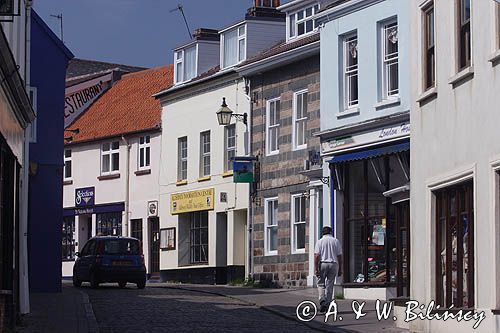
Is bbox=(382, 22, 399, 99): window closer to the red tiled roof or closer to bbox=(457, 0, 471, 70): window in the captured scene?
bbox=(457, 0, 471, 70): window

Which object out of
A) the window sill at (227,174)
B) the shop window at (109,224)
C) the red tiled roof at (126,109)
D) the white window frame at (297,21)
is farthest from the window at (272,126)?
the shop window at (109,224)

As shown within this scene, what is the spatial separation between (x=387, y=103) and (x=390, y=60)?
45.0 inches

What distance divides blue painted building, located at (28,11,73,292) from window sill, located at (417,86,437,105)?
43.9 ft

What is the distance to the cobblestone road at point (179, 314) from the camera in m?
21.6

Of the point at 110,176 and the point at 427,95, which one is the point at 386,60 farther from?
the point at 110,176

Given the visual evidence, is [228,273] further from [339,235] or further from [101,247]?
[339,235]

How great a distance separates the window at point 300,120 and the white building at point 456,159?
45.5ft

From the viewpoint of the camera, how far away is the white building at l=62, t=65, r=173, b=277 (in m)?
48.0

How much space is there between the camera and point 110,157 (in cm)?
5066

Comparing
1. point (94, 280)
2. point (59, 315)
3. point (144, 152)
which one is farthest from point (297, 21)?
point (59, 315)

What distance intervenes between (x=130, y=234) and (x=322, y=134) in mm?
17511

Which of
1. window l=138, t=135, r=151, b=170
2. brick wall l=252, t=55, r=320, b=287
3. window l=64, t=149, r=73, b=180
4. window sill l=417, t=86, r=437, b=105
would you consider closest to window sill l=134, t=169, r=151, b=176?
window l=138, t=135, r=151, b=170

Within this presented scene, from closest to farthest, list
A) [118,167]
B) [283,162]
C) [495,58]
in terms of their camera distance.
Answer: [495,58]
[283,162]
[118,167]

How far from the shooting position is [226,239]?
42.2m
